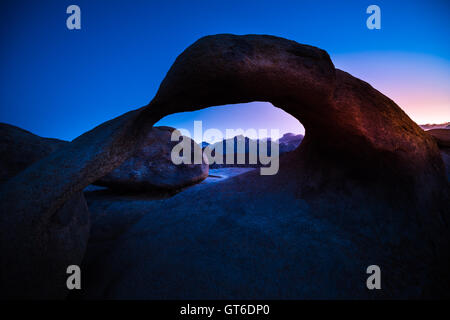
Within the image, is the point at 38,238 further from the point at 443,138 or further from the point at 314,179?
the point at 443,138

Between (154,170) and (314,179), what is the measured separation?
3.65 metres

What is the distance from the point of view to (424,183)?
1825mm

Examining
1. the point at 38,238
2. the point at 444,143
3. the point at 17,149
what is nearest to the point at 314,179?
the point at 444,143

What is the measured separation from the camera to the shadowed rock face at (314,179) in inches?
54.2

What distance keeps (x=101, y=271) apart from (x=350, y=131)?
9.27 ft

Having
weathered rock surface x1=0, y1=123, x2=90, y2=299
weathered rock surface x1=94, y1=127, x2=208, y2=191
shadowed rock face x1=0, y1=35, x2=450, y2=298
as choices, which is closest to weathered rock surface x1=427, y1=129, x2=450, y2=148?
shadowed rock face x1=0, y1=35, x2=450, y2=298

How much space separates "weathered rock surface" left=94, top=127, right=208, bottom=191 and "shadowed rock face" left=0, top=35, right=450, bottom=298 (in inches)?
97.2

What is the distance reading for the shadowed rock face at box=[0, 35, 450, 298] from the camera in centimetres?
138

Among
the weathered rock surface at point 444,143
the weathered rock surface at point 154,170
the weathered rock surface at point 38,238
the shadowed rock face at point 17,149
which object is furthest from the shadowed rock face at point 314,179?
the weathered rock surface at point 154,170

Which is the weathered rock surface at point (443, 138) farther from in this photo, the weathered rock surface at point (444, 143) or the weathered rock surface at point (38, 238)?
the weathered rock surface at point (38, 238)

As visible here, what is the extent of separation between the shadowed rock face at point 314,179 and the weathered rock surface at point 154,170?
8.10 feet
